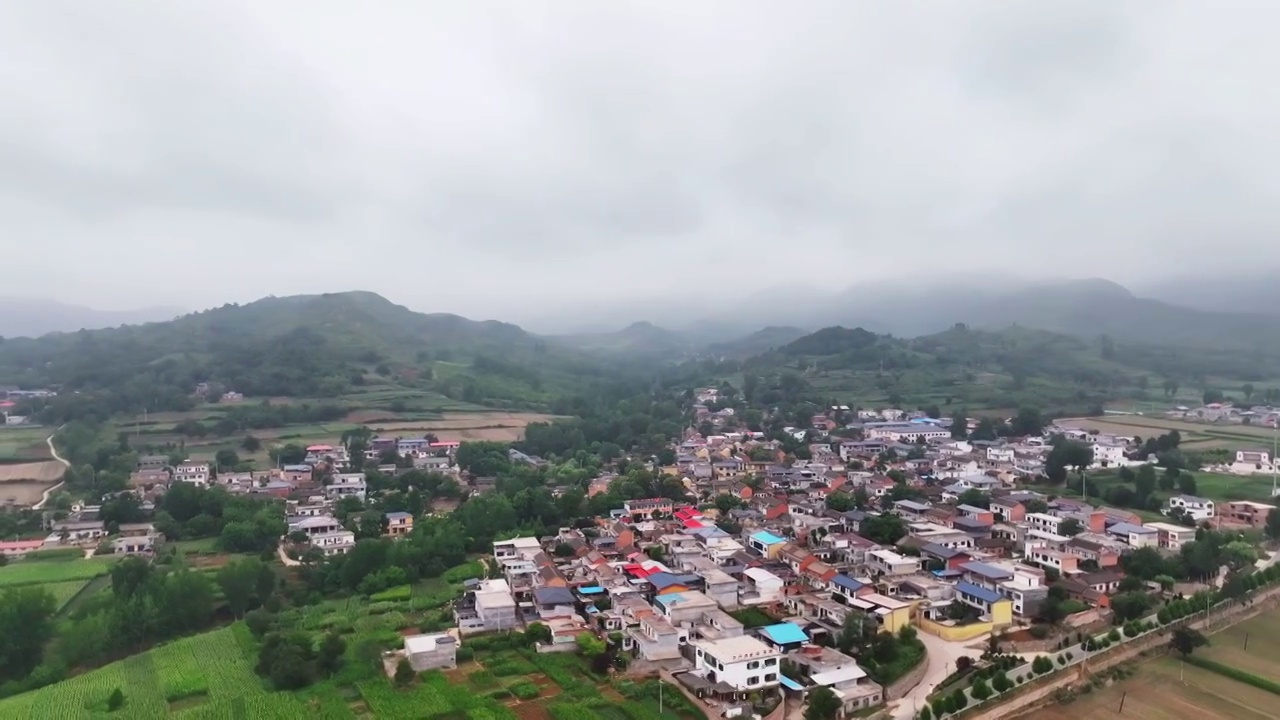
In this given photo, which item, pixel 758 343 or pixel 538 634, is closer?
pixel 538 634

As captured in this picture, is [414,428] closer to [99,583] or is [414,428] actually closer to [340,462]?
[340,462]

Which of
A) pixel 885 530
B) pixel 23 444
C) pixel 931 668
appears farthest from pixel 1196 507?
pixel 23 444

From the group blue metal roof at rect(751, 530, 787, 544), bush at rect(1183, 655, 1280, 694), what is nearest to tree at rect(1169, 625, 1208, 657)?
bush at rect(1183, 655, 1280, 694)

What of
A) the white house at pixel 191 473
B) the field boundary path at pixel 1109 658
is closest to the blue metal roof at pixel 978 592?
the field boundary path at pixel 1109 658

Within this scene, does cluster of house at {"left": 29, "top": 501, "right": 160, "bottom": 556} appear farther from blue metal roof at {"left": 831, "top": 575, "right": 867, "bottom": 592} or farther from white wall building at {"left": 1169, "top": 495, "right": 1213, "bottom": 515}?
white wall building at {"left": 1169, "top": 495, "right": 1213, "bottom": 515}

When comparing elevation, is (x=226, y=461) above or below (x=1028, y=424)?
below

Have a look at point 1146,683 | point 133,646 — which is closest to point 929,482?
point 1146,683

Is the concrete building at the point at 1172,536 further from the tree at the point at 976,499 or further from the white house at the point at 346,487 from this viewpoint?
the white house at the point at 346,487

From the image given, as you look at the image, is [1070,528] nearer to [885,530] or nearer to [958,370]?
[885,530]
